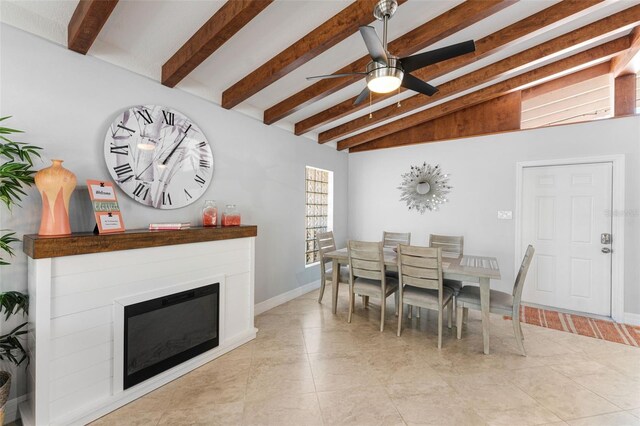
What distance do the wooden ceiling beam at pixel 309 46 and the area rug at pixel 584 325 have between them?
3.79m

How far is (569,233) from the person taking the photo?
367 centimetres

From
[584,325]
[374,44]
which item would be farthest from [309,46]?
[584,325]

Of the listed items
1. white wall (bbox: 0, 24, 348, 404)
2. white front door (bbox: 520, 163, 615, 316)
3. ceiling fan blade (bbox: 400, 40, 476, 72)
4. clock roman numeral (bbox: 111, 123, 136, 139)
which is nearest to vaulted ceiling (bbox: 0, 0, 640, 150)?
white wall (bbox: 0, 24, 348, 404)

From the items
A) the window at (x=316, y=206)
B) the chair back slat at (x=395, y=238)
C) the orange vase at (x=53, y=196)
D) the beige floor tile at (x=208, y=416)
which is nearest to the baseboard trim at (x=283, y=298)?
the window at (x=316, y=206)

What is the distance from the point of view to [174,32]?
2.16 meters

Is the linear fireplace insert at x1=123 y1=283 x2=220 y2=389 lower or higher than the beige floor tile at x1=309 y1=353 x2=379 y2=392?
higher

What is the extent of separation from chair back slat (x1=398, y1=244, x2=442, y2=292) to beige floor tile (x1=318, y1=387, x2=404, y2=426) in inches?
44.6

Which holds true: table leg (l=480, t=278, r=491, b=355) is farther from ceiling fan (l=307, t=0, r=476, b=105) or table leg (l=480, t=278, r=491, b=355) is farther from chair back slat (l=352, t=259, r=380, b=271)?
ceiling fan (l=307, t=0, r=476, b=105)

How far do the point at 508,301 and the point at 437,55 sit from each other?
2.35m

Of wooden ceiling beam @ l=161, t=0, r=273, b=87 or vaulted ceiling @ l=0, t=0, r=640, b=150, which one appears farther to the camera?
vaulted ceiling @ l=0, t=0, r=640, b=150

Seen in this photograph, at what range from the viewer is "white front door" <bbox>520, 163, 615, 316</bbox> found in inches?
137

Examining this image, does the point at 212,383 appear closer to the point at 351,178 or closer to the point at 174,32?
the point at 174,32

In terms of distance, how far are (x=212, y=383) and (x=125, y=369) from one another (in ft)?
2.05

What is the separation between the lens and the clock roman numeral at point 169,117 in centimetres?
256
